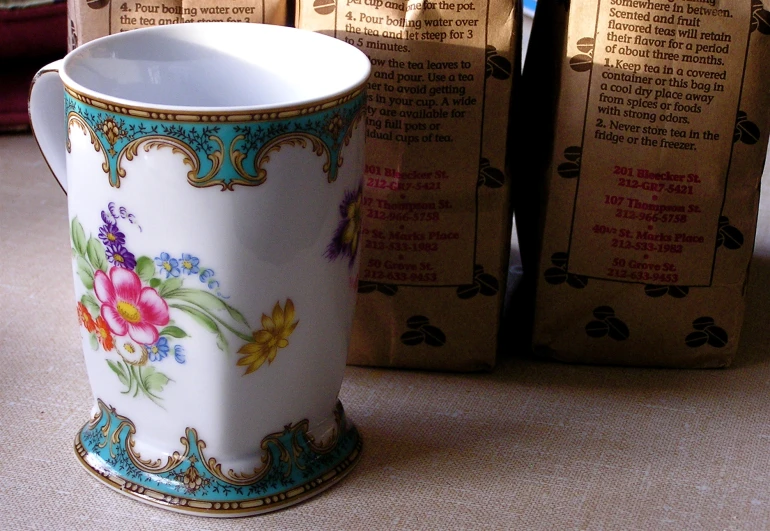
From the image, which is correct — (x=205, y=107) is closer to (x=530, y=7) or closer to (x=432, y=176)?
(x=432, y=176)

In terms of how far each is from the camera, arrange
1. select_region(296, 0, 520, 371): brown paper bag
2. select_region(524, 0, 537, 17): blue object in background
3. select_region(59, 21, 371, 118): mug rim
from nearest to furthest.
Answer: select_region(59, 21, 371, 118): mug rim, select_region(296, 0, 520, 371): brown paper bag, select_region(524, 0, 537, 17): blue object in background

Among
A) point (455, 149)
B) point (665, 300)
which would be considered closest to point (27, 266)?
point (455, 149)

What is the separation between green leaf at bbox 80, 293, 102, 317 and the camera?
584 millimetres

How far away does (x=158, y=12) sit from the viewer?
0.71 metres

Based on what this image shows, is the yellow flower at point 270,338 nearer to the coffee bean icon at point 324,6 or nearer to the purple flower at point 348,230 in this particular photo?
the purple flower at point 348,230

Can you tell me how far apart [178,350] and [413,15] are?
28cm

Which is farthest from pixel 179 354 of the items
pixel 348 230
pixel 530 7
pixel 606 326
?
pixel 530 7

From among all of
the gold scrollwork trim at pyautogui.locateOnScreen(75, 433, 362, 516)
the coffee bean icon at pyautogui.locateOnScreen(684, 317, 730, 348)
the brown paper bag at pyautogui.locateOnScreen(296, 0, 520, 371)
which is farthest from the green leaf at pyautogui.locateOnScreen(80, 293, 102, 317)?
the coffee bean icon at pyautogui.locateOnScreen(684, 317, 730, 348)

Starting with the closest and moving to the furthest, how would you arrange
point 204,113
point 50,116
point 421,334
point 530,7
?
point 204,113
point 50,116
point 421,334
point 530,7

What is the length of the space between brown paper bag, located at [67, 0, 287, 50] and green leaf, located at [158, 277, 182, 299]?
0.81 ft

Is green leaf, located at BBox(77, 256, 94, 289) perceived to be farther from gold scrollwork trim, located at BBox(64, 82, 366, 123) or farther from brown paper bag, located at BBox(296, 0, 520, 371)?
brown paper bag, located at BBox(296, 0, 520, 371)

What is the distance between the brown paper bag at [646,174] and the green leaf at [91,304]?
1.12 feet

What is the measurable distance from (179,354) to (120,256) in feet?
0.22

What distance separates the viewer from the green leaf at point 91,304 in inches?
23.0
